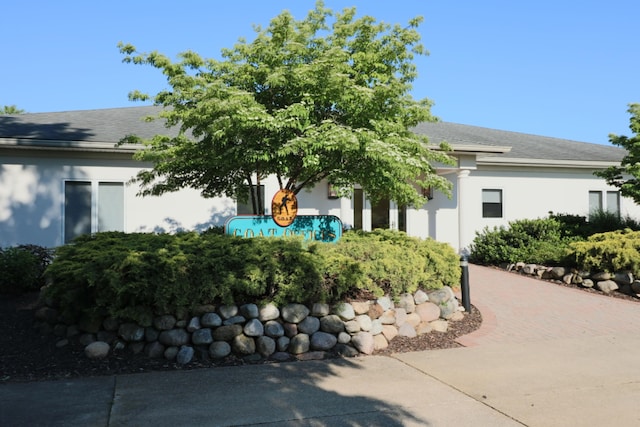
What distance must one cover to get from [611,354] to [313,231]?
4929 mm

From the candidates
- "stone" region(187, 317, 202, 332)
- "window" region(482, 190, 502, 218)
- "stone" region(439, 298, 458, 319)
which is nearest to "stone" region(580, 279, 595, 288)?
"stone" region(439, 298, 458, 319)

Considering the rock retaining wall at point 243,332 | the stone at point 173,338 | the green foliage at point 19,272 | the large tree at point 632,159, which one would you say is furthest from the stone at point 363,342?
the large tree at point 632,159

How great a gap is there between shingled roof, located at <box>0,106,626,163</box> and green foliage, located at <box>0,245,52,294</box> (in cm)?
364

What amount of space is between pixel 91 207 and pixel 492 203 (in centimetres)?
1178

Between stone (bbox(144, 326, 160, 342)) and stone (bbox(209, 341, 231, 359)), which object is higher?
stone (bbox(144, 326, 160, 342))

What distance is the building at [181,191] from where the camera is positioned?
11641mm

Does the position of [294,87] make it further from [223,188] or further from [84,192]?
[84,192]

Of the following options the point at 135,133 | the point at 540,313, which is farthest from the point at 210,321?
the point at 135,133

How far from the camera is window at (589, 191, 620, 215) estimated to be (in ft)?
58.1

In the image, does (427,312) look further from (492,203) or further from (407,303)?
(492,203)

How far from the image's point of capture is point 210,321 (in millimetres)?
6086

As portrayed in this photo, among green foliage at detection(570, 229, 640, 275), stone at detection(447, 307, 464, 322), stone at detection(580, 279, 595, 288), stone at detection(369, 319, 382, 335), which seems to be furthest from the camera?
stone at detection(580, 279, 595, 288)

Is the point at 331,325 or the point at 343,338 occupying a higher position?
the point at 331,325

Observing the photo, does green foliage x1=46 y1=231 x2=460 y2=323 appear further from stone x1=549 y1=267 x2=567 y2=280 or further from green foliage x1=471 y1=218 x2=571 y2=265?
green foliage x1=471 y1=218 x2=571 y2=265
